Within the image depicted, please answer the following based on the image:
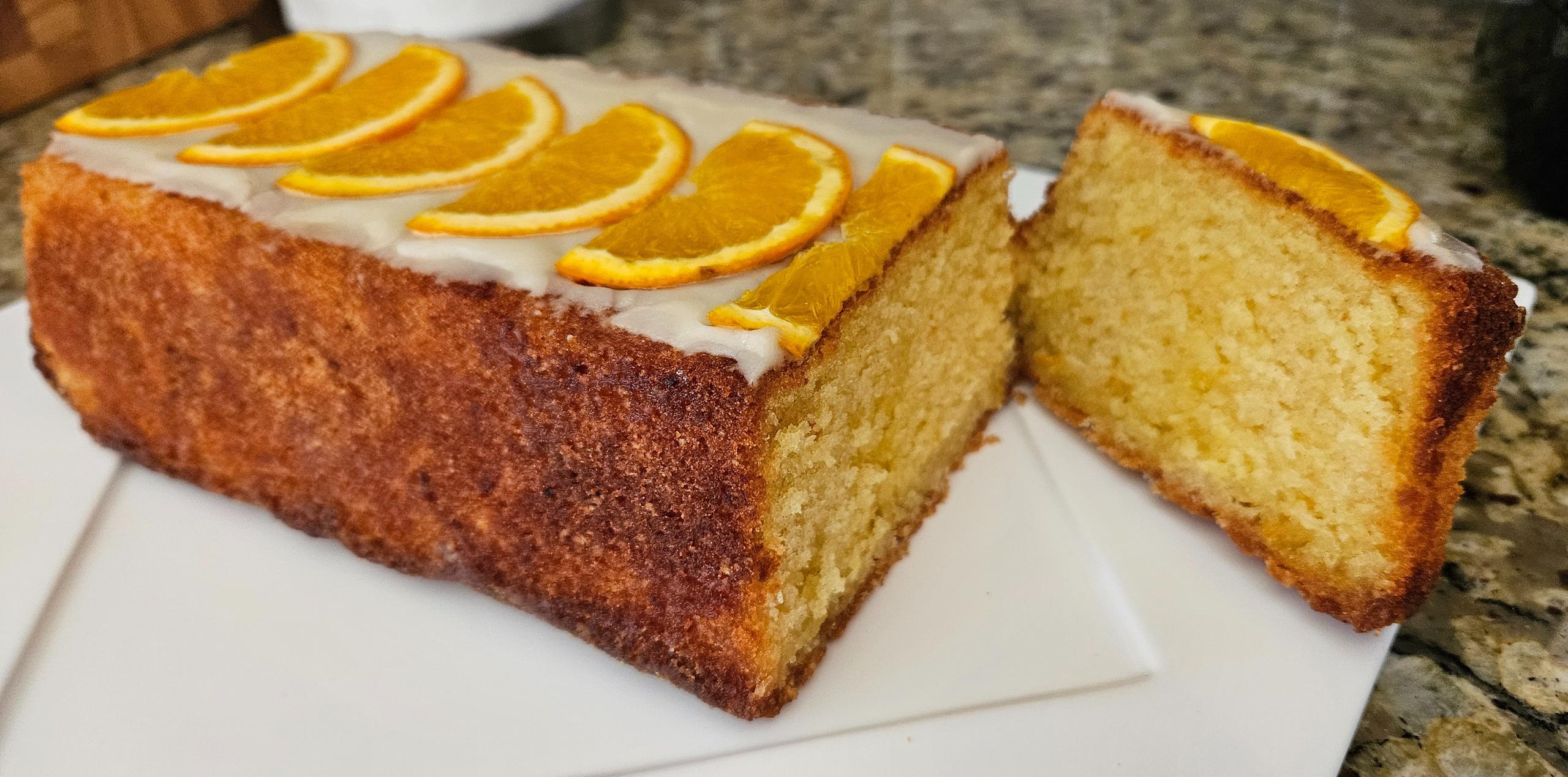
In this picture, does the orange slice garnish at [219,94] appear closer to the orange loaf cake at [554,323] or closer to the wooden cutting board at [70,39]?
the orange loaf cake at [554,323]

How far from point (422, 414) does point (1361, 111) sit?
266 centimetres

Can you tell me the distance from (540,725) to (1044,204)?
1.19 m

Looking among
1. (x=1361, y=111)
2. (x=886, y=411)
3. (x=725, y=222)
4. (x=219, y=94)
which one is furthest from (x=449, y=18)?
(x=1361, y=111)

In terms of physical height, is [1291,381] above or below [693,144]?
below

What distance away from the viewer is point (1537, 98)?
216 cm

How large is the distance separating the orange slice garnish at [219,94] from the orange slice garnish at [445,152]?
10.0 inches

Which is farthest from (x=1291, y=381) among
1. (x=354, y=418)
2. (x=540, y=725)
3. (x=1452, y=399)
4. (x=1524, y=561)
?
(x=354, y=418)

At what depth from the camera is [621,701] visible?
1.44 m

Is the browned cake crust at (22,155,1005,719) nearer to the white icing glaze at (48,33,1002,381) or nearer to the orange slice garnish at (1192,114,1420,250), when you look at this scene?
the white icing glaze at (48,33,1002,381)

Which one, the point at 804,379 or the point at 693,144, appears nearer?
the point at 804,379

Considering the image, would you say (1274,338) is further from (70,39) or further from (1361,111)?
(70,39)

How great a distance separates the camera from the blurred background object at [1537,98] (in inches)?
80.5

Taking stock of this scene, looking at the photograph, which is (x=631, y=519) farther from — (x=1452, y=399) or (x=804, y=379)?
(x=1452, y=399)

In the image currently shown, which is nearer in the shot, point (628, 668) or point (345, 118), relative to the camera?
point (628, 668)
